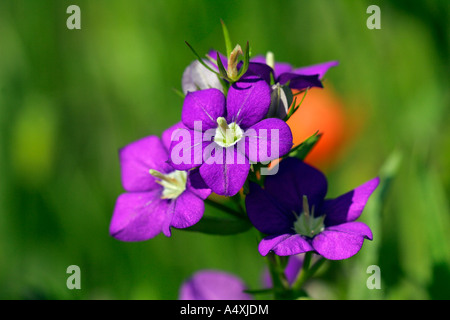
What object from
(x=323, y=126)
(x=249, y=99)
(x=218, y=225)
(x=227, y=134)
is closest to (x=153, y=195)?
(x=218, y=225)

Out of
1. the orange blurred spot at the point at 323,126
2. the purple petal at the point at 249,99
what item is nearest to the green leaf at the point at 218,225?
the purple petal at the point at 249,99

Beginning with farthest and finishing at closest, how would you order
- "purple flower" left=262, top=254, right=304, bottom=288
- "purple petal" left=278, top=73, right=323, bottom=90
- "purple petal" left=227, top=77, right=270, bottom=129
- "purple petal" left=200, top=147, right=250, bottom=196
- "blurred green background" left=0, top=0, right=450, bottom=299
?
"blurred green background" left=0, top=0, right=450, bottom=299 → "purple flower" left=262, top=254, right=304, bottom=288 → "purple petal" left=278, top=73, right=323, bottom=90 → "purple petal" left=227, top=77, right=270, bottom=129 → "purple petal" left=200, top=147, right=250, bottom=196

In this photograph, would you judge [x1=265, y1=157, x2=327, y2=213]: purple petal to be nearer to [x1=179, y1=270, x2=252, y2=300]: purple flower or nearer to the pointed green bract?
the pointed green bract

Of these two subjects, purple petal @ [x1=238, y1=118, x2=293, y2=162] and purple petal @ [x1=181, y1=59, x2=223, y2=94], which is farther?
purple petal @ [x1=181, y1=59, x2=223, y2=94]

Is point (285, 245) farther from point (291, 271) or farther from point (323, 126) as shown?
point (323, 126)

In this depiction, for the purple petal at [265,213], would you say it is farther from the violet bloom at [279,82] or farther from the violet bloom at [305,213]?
the violet bloom at [279,82]

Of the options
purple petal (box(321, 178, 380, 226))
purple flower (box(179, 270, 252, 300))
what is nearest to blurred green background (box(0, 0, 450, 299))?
purple flower (box(179, 270, 252, 300))

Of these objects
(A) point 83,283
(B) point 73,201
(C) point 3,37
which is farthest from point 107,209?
(C) point 3,37
